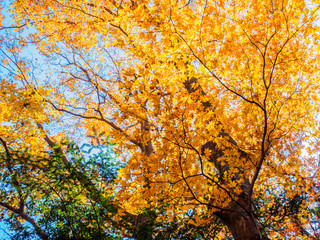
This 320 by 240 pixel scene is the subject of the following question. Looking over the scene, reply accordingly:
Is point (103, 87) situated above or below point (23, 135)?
above

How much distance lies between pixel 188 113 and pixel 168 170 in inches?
36.2

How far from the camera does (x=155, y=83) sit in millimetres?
2678

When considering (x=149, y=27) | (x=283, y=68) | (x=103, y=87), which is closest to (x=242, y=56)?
(x=283, y=68)

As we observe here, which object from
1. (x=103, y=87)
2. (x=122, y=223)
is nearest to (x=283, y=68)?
(x=122, y=223)

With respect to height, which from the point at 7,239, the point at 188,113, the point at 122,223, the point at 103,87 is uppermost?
the point at 103,87

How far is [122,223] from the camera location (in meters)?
4.04

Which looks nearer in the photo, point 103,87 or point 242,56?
point 242,56

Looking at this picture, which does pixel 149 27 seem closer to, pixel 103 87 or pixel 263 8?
pixel 263 8

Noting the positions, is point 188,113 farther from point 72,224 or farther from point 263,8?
point 72,224

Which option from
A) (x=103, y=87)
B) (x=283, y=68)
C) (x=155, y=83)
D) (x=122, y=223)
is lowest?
(x=122, y=223)

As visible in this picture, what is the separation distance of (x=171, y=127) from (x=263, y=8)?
2.57 metres

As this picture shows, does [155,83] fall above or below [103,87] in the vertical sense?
below

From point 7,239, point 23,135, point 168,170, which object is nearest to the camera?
point 168,170

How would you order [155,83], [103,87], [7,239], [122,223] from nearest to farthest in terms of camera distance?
1. [155,83]
2. [7,239]
3. [122,223]
4. [103,87]
